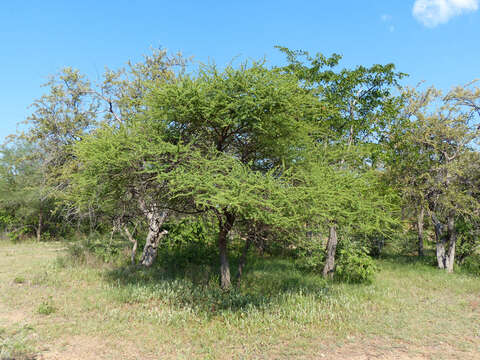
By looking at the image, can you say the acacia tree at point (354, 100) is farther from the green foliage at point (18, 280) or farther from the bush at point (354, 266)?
the green foliage at point (18, 280)

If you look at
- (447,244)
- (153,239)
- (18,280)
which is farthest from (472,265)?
(18,280)

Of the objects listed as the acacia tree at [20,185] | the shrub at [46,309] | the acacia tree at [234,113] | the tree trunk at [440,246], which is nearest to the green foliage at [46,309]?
the shrub at [46,309]

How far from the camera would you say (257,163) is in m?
10.6

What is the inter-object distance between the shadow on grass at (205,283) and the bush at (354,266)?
107cm

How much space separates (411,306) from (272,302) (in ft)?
15.0

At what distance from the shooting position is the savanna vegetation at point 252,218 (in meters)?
7.40

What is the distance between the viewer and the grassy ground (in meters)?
6.62

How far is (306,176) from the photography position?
858 centimetres

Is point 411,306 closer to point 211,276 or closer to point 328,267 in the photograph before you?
point 328,267

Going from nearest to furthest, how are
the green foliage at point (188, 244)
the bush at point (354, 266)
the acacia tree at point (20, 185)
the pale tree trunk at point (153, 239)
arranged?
the bush at point (354, 266)
the green foliage at point (188, 244)
the pale tree trunk at point (153, 239)
the acacia tree at point (20, 185)

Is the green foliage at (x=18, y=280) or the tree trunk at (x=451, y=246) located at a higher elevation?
the tree trunk at (x=451, y=246)

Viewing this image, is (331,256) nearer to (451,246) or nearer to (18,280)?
(451,246)

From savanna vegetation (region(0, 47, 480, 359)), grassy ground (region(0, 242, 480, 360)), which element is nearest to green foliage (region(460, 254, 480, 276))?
savanna vegetation (region(0, 47, 480, 359))

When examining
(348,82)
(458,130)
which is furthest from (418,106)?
(348,82)
